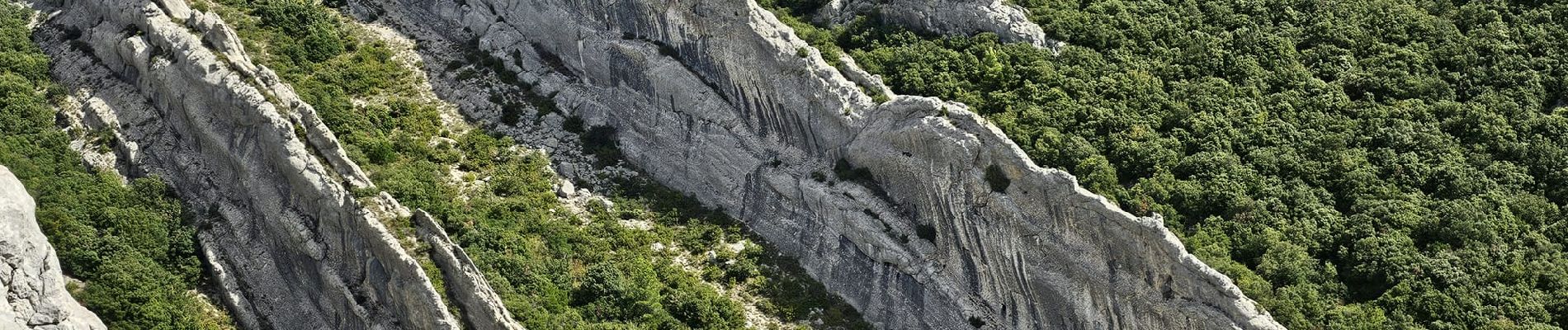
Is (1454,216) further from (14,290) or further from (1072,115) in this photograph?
(14,290)

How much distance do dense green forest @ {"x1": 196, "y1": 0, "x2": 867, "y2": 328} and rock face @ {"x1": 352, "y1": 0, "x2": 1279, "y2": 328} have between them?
981mm

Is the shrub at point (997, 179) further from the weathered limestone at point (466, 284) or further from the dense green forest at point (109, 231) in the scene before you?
the dense green forest at point (109, 231)

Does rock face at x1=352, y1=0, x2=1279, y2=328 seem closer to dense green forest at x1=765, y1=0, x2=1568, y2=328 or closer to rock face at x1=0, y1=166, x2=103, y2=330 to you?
dense green forest at x1=765, y1=0, x2=1568, y2=328

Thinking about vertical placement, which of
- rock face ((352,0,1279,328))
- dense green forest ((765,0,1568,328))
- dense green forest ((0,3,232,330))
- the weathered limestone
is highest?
dense green forest ((765,0,1568,328))

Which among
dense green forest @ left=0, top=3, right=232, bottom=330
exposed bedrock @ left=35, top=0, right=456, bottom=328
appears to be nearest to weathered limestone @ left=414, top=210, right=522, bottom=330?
exposed bedrock @ left=35, top=0, right=456, bottom=328

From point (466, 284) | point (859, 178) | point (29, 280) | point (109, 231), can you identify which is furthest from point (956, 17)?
point (29, 280)

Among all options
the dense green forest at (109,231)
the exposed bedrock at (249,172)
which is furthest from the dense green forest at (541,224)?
the dense green forest at (109,231)

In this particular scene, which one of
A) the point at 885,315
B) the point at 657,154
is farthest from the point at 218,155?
the point at 885,315

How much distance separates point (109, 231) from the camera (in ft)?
155

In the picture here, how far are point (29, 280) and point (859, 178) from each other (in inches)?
823

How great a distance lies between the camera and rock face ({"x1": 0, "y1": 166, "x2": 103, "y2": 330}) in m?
41.9

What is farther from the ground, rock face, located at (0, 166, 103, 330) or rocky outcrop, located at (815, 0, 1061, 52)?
rocky outcrop, located at (815, 0, 1061, 52)

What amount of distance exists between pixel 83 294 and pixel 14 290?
3.32m

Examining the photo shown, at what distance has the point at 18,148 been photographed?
49.2 meters
